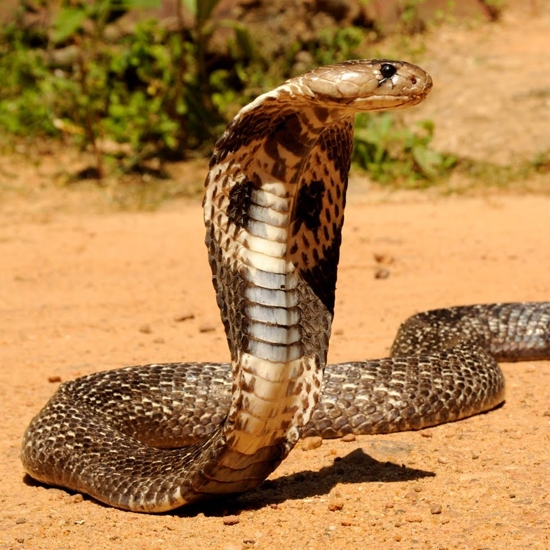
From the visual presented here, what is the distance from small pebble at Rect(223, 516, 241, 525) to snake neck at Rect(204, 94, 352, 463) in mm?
298

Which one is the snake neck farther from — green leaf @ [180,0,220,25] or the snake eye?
green leaf @ [180,0,220,25]

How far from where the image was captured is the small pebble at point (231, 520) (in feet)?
11.6

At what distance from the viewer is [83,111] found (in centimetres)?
1069

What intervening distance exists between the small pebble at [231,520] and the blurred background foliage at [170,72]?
699cm

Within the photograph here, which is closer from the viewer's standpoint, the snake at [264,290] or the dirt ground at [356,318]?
the snake at [264,290]

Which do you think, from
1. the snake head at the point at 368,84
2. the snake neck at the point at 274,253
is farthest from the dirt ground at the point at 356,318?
the snake head at the point at 368,84

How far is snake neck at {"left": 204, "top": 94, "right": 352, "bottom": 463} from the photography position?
317cm

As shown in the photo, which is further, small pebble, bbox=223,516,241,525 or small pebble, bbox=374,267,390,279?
small pebble, bbox=374,267,390,279

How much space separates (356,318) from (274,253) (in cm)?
336

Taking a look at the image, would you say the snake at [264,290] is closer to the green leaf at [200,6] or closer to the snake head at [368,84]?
the snake head at [368,84]

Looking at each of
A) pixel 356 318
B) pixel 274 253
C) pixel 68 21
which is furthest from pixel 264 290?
pixel 68 21

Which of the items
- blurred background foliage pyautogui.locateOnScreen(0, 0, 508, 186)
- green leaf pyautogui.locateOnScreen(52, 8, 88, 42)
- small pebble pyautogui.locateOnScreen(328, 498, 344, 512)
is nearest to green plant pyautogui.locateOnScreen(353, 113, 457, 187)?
blurred background foliage pyautogui.locateOnScreen(0, 0, 508, 186)

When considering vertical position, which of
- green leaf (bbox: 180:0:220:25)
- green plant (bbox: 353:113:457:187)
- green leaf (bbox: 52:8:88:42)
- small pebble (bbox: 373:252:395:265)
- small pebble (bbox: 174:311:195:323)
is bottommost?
small pebble (bbox: 174:311:195:323)

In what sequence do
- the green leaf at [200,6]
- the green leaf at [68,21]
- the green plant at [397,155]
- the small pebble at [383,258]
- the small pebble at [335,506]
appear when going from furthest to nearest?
1. the green leaf at [200,6]
2. the green plant at [397,155]
3. the green leaf at [68,21]
4. the small pebble at [383,258]
5. the small pebble at [335,506]
